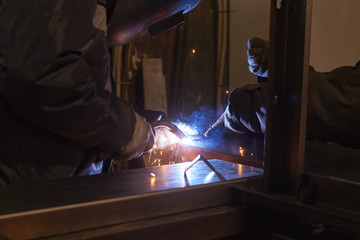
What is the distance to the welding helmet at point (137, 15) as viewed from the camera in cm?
127

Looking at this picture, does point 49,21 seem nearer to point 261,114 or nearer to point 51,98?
point 51,98

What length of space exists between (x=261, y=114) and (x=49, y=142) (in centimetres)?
80

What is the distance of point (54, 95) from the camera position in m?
0.91

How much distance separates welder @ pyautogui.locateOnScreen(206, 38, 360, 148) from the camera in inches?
50.3

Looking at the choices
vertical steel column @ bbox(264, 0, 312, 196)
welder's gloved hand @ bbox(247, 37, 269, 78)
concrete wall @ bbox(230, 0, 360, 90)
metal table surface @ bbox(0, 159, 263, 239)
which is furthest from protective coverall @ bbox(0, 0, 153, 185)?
concrete wall @ bbox(230, 0, 360, 90)

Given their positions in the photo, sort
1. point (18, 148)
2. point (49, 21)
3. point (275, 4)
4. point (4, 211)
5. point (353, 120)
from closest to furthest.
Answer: point (4, 211), point (275, 4), point (49, 21), point (18, 148), point (353, 120)

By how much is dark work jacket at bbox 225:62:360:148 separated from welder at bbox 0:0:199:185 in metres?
0.49

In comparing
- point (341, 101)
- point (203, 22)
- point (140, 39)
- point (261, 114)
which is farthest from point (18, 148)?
point (203, 22)

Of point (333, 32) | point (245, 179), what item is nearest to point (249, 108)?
point (245, 179)

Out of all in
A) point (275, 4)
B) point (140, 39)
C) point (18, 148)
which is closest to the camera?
point (275, 4)

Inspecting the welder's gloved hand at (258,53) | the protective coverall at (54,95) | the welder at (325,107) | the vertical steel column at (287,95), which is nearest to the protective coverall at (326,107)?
the welder at (325,107)

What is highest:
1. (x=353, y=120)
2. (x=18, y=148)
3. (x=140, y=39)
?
(x=140, y=39)

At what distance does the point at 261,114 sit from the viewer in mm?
1397

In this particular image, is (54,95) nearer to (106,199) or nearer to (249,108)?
(106,199)
